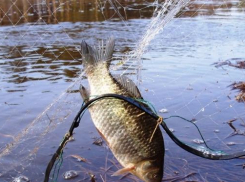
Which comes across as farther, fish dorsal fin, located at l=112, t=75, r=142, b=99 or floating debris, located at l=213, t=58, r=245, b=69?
floating debris, located at l=213, t=58, r=245, b=69

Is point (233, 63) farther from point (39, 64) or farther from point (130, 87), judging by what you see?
point (130, 87)

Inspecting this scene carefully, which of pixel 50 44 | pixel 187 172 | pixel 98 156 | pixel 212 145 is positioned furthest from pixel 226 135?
pixel 50 44

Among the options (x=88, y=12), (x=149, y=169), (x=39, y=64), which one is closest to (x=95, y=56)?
(x=149, y=169)

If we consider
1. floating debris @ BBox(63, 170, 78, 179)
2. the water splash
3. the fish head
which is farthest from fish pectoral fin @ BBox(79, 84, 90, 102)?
floating debris @ BBox(63, 170, 78, 179)

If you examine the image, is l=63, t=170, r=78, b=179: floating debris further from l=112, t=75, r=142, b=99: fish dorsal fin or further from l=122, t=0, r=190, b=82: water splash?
l=112, t=75, r=142, b=99: fish dorsal fin

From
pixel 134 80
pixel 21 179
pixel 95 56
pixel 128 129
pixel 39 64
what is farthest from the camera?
pixel 39 64

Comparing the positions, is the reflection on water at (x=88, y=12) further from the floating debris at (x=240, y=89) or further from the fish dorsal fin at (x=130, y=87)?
the fish dorsal fin at (x=130, y=87)
